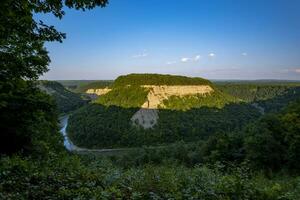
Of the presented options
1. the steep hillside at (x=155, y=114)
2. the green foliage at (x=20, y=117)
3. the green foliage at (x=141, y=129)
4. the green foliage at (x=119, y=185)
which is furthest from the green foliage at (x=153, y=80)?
the green foliage at (x=119, y=185)

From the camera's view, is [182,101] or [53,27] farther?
[182,101]

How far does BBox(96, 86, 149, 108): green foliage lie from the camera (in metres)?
117

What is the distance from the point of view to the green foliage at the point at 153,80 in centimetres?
12769

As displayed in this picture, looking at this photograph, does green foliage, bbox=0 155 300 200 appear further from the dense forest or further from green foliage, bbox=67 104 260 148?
green foliage, bbox=67 104 260 148

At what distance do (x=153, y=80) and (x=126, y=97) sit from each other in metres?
15.3

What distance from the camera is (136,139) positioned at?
313 feet

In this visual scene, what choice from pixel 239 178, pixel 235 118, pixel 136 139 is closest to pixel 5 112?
pixel 239 178

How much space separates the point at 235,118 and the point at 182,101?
20.1 m

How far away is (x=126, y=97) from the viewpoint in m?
120

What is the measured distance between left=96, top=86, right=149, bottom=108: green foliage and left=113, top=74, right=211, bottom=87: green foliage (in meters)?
3.45

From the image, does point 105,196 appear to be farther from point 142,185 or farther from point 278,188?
point 278,188

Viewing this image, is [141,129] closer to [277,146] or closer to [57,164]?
[277,146]

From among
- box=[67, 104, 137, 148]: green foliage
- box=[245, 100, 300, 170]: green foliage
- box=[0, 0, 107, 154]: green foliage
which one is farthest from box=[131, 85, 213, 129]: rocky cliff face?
box=[0, 0, 107, 154]: green foliage

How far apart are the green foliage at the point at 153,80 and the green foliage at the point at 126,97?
3.45 metres
